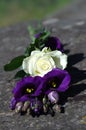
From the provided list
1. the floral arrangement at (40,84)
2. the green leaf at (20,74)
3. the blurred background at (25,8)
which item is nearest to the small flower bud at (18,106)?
the floral arrangement at (40,84)

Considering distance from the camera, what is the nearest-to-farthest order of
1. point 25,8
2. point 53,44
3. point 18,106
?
1. point 18,106
2. point 53,44
3. point 25,8

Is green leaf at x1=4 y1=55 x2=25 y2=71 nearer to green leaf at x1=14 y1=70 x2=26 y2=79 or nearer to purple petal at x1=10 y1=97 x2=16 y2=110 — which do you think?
green leaf at x1=14 y1=70 x2=26 y2=79

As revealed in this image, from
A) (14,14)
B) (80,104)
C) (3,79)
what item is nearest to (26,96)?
(80,104)

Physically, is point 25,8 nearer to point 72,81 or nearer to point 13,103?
point 72,81

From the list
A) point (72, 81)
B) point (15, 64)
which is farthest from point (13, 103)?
point (72, 81)

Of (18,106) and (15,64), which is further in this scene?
(15,64)
